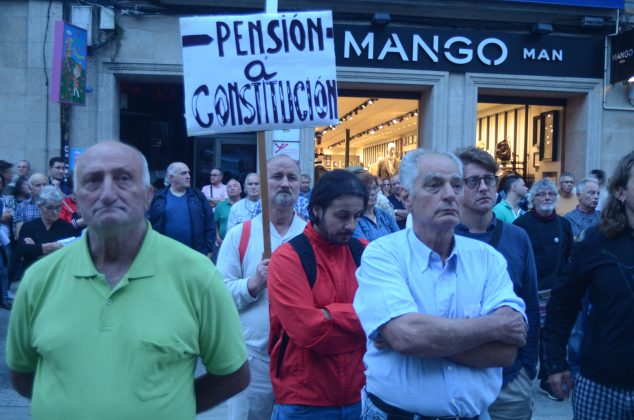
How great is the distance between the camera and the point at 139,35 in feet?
40.5

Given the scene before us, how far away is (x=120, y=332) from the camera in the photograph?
217cm

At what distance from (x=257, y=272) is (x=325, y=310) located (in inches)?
25.1

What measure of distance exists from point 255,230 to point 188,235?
4.72 metres

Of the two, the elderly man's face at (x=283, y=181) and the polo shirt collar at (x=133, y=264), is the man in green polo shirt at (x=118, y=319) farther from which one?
the elderly man's face at (x=283, y=181)

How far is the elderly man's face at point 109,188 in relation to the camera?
228cm

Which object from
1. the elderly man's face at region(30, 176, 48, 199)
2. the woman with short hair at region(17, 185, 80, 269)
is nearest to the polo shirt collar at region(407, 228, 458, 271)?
the woman with short hair at region(17, 185, 80, 269)

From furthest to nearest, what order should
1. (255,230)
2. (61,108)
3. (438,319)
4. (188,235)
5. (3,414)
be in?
1. (61,108)
2. (188,235)
3. (3,414)
4. (255,230)
5. (438,319)

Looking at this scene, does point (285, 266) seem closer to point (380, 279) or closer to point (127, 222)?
point (380, 279)

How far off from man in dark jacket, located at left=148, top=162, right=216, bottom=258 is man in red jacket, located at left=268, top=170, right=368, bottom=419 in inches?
210

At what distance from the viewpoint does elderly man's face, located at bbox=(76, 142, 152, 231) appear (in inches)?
89.7

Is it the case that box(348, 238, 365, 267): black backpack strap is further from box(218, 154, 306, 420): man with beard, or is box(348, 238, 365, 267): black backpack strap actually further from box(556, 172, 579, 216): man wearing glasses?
box(556, 172, 579, 216): man wearing glasses

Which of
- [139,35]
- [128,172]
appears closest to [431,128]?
[139,35]

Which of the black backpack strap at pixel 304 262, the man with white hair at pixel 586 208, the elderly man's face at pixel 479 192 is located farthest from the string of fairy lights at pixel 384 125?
the black backpack strap at pixel 304 262

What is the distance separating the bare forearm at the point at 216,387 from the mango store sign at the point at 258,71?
1.84m
